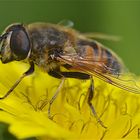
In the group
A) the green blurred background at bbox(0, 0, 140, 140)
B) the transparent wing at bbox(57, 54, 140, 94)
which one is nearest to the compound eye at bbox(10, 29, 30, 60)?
the transparent wing at bbox(57, 54, 140, 94)

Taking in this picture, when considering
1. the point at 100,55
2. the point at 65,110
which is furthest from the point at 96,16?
the point at 65,110

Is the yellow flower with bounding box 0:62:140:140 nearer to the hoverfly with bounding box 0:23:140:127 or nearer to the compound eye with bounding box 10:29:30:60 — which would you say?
the hoverfly with bounding box 0:23:140:127

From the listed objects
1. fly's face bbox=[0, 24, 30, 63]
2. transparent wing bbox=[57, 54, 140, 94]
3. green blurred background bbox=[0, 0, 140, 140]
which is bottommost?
green blurred background bbox=[0, 0, 140, 140]

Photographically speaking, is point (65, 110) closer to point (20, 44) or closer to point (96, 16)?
point (20, 44)

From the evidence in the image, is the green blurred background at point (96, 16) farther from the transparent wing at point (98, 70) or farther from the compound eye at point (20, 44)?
the compound eye at point (20, 44)

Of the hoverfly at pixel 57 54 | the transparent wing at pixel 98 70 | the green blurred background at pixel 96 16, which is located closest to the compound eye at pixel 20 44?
the hoverfly at pixel 57 54

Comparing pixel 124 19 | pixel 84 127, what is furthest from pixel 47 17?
pixel 84 127

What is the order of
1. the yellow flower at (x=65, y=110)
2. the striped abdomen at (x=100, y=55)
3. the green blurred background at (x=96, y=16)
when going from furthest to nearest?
the green blurred background at (x=96, y=16), the striped abdomen at (x=100, y=55), the yellow flower at (x=65, y=110)
